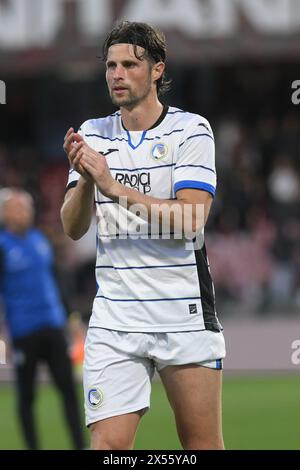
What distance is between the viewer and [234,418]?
11.8m

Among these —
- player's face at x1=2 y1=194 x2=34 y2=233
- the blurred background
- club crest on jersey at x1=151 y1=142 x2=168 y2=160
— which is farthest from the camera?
the blurred background

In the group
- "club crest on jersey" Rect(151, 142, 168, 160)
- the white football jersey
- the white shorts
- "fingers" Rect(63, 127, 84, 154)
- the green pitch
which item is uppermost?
"fingers" Rect(63, 127, 84, 154)

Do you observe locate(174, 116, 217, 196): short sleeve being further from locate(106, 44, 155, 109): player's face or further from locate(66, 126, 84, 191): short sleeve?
locate(66, 126, 84, 191): short sleeve

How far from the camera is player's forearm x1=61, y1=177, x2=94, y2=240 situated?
5783mm

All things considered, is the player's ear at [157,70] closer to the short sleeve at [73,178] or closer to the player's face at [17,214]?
the short sleeve at [73,178]

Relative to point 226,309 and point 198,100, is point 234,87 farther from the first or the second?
point 226,309

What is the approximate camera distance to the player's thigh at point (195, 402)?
579 centimetres

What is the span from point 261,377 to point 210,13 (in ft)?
26.2

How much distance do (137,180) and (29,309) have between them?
476 cm

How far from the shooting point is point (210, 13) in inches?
811

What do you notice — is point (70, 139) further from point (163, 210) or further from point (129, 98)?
point (163, 210)

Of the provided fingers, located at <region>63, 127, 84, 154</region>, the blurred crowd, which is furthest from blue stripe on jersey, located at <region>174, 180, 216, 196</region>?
the blurred crowd

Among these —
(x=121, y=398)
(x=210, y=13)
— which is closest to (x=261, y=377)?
(x=210, y=13)

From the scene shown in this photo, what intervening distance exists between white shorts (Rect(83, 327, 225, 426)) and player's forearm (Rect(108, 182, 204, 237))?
1.75ft
